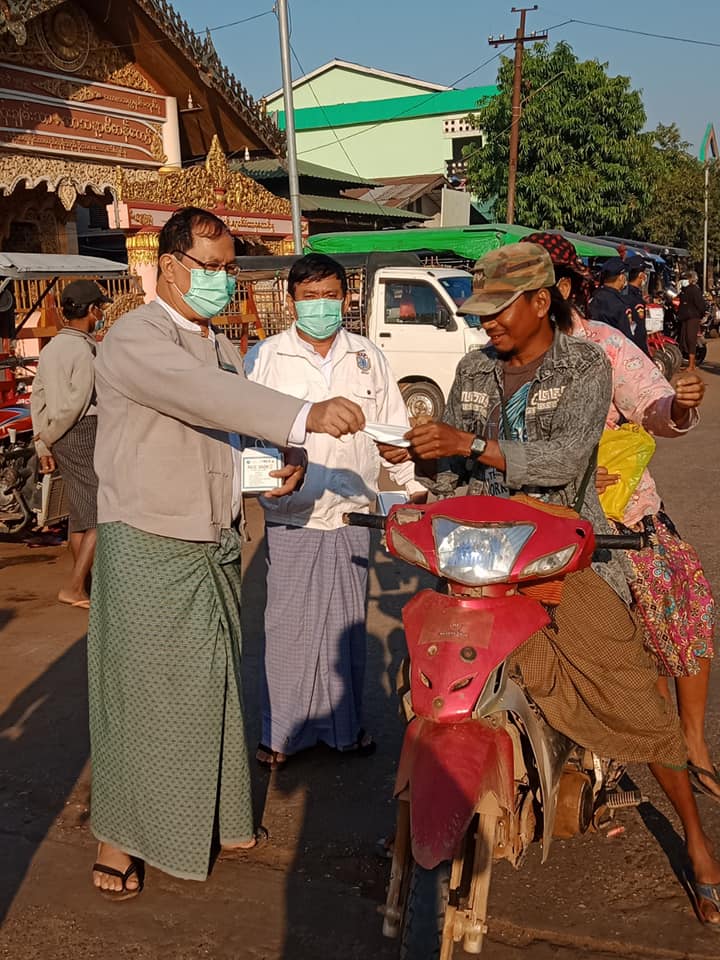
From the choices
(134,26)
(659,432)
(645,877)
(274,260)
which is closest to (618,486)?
(659,432)

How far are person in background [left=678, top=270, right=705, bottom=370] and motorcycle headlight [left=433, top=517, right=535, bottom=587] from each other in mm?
16068

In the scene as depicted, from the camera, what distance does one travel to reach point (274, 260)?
13.8 meters

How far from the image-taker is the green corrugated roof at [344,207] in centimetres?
1930

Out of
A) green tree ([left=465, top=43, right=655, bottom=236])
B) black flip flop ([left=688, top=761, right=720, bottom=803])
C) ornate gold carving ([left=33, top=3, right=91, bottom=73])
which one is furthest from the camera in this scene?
green tree ([left=465, top=43, right=655, bottom=236])

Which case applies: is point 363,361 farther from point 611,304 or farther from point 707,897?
point 611,304

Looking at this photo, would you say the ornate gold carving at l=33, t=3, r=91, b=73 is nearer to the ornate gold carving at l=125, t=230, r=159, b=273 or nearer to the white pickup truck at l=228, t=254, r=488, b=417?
the ornate gold carving at l=125, t=230, r=159, b=273

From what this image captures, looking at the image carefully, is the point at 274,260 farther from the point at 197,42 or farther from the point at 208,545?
the point at 208,545

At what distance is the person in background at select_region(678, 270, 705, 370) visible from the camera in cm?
1711

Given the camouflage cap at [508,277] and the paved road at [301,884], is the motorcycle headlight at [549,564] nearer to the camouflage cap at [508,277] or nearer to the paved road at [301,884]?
the camouflage cap at [508,277]

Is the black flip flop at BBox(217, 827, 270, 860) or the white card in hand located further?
the black flip flop at BBox(217, 827, 270, 860)

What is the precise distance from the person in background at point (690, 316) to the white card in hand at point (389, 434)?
51.7 feet

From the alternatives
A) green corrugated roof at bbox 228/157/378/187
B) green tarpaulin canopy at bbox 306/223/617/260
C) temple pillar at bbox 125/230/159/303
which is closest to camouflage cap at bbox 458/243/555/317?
temple pillar at bbox 125/230/159/303

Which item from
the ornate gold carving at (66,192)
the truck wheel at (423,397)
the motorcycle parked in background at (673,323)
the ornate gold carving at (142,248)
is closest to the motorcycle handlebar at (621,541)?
the truck wheel at (423,397)

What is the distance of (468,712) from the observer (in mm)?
2135
